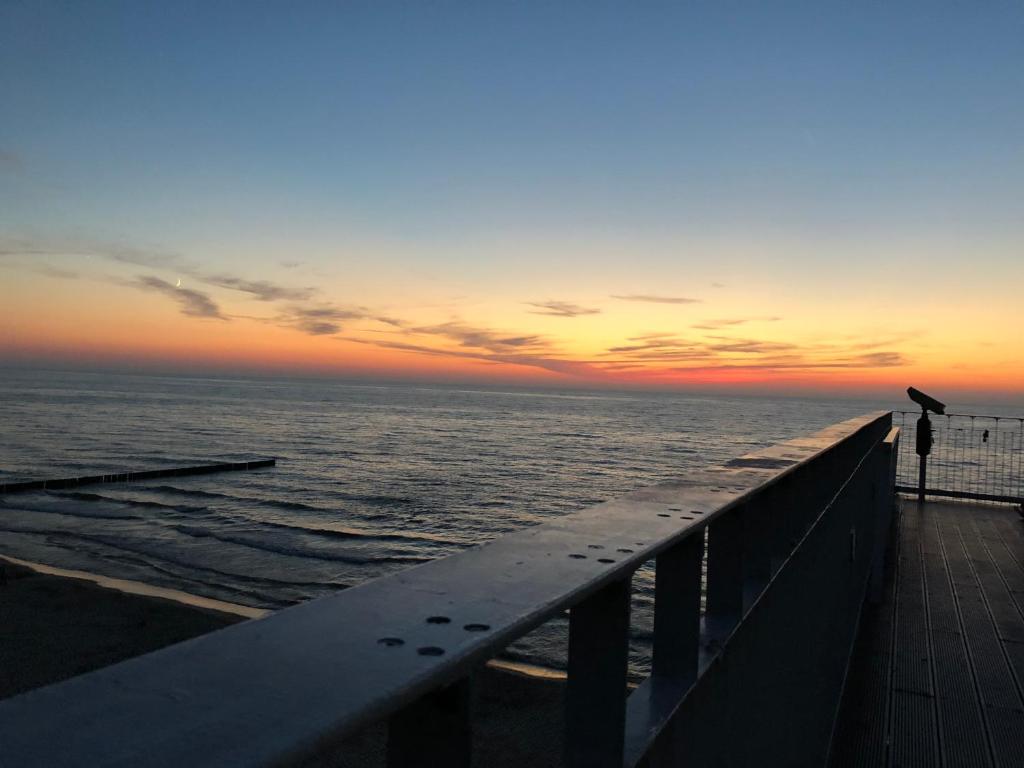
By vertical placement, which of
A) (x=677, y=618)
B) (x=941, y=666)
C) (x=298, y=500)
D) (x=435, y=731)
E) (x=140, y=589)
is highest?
(x=435, y=731)

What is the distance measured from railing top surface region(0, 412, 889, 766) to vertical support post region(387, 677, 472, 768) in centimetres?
5

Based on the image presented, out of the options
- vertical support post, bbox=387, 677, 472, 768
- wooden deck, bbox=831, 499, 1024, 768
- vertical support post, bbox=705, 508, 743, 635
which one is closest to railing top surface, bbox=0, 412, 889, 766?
vertical support post, bbox=387, 677, 472, 768

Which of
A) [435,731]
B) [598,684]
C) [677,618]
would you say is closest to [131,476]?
[677,618]

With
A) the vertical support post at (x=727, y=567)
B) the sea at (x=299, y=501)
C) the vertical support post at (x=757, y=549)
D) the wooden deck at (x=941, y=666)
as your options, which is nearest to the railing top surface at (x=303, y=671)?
the vertical support post at (x=727, y=567)

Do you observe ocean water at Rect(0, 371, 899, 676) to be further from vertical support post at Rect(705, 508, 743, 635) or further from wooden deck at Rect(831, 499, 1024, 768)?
wooden deck at Rect(831, 499, 1024, 768)

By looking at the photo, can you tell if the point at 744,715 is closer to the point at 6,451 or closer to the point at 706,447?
the point at 6,451

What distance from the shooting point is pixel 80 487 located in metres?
25.6

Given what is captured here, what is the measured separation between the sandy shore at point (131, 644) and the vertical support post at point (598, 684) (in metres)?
6.42

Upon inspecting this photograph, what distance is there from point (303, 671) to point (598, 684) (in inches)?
26.8

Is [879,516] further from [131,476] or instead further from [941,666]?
[131,476]

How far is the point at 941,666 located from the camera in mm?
5500

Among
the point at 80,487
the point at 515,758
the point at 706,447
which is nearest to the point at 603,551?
the point at 515,758

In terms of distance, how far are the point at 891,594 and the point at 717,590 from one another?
6.48 m

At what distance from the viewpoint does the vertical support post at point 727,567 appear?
2025mm
